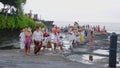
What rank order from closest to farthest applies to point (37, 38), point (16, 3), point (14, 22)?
point (37, 38) < point (14, 22) < point (16, 3)

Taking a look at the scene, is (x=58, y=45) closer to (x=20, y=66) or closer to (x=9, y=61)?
(x=9, y=61)

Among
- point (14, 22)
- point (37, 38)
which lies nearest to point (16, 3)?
point (14, 22)

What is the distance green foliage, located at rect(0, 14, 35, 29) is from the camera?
3816 centimetres

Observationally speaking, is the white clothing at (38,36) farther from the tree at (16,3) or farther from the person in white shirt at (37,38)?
the tree at (16,3)

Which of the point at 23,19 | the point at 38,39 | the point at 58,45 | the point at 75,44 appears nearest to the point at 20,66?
the point at 38,39

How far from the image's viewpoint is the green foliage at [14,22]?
38156 millimetres

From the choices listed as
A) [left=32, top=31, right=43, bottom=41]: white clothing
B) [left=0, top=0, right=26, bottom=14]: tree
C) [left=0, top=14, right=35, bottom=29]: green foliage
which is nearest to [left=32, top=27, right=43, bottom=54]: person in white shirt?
[left=32, top=31, right=43, bottom=41]: white clothing

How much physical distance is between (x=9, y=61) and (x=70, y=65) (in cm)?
303

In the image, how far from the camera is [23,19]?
4194 cm

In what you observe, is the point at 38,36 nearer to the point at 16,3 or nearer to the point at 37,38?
the point at 37,38

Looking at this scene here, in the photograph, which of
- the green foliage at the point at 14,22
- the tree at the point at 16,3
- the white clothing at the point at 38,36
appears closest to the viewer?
the white clothing at the point at 38,36

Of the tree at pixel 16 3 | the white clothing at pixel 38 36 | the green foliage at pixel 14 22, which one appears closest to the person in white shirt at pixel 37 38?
the white clothing at pixel 38 36

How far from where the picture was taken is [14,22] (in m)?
40.3

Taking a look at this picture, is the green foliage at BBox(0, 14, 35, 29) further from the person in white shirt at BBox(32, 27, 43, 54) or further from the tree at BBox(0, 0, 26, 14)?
the person in white shirt at BBox(32, 27, 43, 54)
